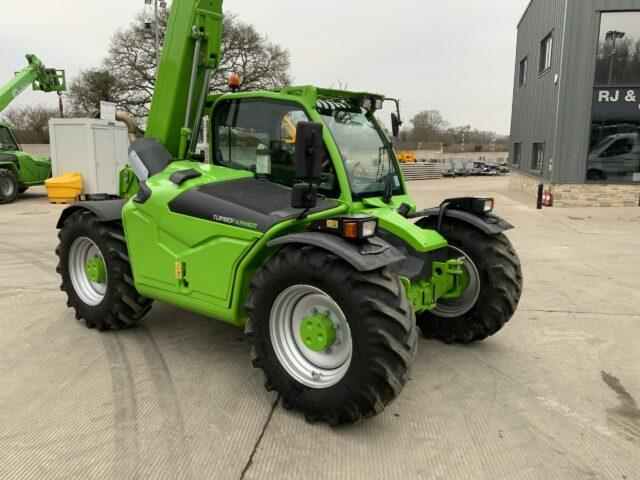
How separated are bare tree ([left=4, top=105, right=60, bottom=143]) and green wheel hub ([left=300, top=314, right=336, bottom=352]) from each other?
1640 inches

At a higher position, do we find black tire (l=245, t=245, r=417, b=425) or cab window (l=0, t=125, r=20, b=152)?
cab window (l=0, t=125, r=20, b=152)

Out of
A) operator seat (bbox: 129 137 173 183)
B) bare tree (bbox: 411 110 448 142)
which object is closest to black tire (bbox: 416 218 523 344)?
operator seat (bbox: 129 137 173 183)

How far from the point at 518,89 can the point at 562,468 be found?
79.4 feet

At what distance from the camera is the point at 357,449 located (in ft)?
10.1

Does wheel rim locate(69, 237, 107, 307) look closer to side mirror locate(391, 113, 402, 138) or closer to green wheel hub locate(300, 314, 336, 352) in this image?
green wheel hub locate(300, 314, 336, 352)

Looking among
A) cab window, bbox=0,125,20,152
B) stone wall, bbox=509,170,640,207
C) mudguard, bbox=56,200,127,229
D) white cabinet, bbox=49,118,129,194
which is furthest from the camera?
cab window, bbox=0,125,20,152

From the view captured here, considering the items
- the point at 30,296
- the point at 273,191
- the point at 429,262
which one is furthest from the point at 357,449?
the point at 30,296

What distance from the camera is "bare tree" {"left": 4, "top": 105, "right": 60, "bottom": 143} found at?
3931cm

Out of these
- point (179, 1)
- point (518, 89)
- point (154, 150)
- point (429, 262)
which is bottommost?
point (429, 262)

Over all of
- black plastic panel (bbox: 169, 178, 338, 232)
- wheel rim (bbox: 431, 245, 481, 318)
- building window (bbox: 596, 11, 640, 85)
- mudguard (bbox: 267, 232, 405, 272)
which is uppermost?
building window (bbox: 596, 11, 640, 85)

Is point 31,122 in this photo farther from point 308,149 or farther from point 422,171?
point 308,149

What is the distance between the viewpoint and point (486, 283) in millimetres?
4434

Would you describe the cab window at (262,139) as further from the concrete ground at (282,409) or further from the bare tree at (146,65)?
the bare tree at (146,65)

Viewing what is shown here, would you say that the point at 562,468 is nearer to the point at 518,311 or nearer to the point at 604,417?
the point at 604,417
